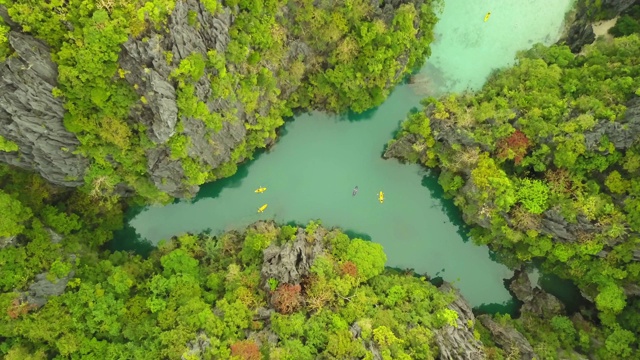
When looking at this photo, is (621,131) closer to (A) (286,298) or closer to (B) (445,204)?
(B) (445,204)

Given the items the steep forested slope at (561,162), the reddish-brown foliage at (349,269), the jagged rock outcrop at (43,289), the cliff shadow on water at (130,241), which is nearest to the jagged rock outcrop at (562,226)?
the steep forested slope at (561,162)

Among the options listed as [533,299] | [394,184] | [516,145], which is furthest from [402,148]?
[533,299]

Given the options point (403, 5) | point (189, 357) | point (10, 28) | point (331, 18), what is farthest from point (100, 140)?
point (403, 5)

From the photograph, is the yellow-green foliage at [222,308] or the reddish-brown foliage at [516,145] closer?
the yellow-green foliage at [222,308]

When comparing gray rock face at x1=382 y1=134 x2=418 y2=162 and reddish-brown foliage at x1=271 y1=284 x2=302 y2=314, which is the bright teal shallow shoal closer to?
gray rock face at x1=382 y1=134 x2=418 y2=162

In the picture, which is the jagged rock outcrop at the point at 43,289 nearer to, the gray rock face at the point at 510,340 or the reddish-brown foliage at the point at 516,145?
the gray rock face at the point at 510,340

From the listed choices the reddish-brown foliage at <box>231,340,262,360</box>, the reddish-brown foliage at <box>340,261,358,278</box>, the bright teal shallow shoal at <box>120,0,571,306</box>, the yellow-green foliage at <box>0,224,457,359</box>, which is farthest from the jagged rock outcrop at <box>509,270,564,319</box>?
the reddish-brown foliage at <box>231,340,262,360</box>

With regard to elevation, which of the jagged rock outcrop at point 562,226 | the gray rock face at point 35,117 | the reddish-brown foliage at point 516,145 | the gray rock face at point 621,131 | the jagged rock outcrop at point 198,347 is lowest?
the jagged rock outcrop at point 198,347
